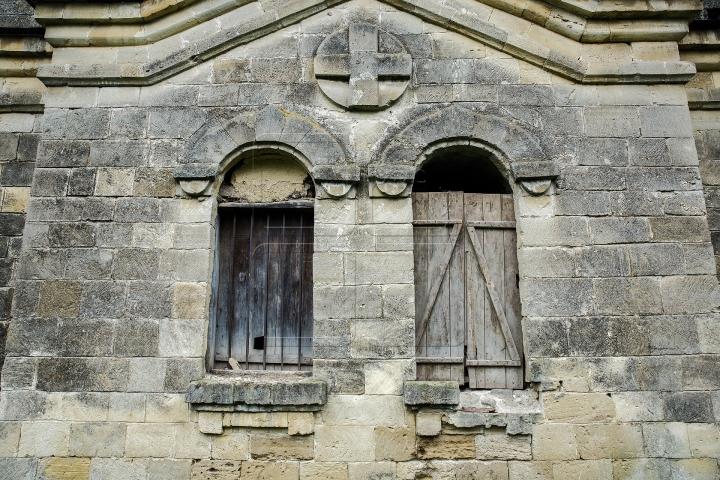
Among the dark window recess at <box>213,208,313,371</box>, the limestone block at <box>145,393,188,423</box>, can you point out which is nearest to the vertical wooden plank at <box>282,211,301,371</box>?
the dark window recess at <box>213,208,313,371</box>

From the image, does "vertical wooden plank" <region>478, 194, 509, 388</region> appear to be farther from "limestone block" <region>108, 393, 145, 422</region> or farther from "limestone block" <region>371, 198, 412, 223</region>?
"limestone block" <region>108, 393, 145, 422</region>

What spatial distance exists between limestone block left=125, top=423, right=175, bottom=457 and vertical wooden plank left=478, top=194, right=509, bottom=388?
9.29 feet

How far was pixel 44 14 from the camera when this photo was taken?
17.3 ft

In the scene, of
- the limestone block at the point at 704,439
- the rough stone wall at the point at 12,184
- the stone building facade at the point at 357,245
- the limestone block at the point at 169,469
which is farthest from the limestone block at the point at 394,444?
the rough stone wall at the point at 12,184

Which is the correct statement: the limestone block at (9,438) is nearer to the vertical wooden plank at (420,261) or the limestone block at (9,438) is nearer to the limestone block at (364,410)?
the limestone block at (364,410)

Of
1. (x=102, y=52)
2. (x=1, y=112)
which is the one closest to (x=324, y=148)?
(x=102, y=52)

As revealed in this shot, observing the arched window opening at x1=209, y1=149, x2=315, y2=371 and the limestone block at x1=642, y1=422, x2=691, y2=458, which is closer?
the limestone block at x1=642, y1=422, x2=691, y2=458

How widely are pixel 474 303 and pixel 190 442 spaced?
2791 millimetres

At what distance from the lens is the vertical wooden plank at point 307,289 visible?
5.13 m

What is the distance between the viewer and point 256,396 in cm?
460

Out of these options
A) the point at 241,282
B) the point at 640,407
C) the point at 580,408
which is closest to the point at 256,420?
the point at 241,282

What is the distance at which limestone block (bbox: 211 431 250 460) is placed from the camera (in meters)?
4.61

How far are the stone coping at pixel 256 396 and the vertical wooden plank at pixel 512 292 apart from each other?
1762 millimetres

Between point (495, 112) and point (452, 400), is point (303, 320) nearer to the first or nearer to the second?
point (452, 400)
